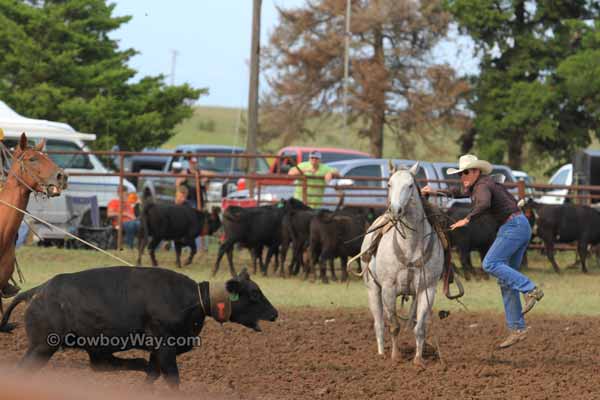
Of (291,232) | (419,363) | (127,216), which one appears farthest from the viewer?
(127,216)

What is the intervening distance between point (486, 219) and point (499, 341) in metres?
7.64

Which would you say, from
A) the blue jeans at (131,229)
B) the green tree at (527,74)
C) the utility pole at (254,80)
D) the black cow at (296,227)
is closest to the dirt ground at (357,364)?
the black cow at (296,227)

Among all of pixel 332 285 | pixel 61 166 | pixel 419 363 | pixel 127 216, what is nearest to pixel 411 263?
pixel 419 363

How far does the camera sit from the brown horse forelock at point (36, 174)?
8.74 m

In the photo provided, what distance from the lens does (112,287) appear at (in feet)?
21.0

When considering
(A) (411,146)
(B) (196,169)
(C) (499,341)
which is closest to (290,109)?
(A) (411,146)

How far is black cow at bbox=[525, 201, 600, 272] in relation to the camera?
19.2 meters

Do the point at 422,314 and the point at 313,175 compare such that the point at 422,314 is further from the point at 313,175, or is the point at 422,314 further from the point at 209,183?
the point at 209,183

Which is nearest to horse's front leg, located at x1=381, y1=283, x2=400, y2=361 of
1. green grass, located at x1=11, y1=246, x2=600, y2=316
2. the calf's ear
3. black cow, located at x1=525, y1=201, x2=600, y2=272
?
the calf's ear

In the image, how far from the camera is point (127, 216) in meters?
19.5

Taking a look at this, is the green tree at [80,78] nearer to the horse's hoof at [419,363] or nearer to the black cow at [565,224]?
the black cow at [565,224]

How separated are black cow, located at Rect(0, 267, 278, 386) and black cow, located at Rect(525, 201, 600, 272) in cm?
1346

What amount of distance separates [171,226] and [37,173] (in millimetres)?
8979

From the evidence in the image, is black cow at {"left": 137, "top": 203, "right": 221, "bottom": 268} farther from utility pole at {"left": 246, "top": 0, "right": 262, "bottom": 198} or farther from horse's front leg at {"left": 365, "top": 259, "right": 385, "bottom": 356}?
horse's front leg at {"left": 365, "top": 259, "right": 385, "bottom": 356}
